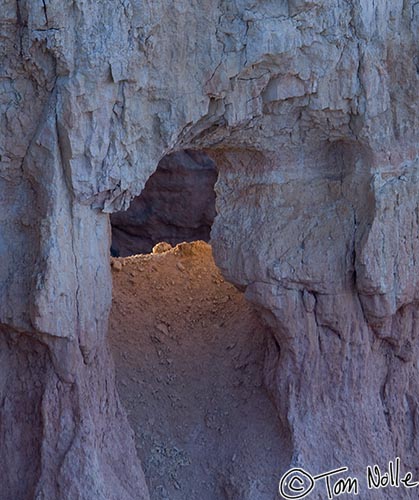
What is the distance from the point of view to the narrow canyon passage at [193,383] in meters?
6.85

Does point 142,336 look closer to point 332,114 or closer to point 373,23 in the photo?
point 332,114

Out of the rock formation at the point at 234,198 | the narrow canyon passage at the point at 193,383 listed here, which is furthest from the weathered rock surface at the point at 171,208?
the rock formation at the point at 234,198

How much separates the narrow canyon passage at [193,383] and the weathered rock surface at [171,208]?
431 cm

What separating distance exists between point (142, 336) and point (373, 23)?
2.75 meters

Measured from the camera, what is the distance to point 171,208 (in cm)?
1264

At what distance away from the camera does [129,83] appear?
19.0 feet

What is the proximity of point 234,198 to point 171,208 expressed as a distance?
5701 mm

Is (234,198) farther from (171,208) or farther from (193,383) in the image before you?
(171,208)

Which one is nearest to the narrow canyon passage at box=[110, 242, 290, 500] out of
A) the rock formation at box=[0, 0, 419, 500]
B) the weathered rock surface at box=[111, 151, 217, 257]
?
the rock formation at box=[0, 0, 419, 500]

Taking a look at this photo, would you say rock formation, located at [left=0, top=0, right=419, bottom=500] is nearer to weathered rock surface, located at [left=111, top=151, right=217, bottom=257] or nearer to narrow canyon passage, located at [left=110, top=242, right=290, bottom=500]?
narrow canyon passage, located at [left=110, top=242, right=290, bottom=500]

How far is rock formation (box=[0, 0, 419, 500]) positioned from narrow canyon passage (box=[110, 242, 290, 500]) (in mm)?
285

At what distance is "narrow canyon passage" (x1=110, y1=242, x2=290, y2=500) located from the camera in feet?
22.5

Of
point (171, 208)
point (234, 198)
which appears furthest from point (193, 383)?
point (171, 208)

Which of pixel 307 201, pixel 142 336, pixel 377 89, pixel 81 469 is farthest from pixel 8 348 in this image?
pixel 377 89
